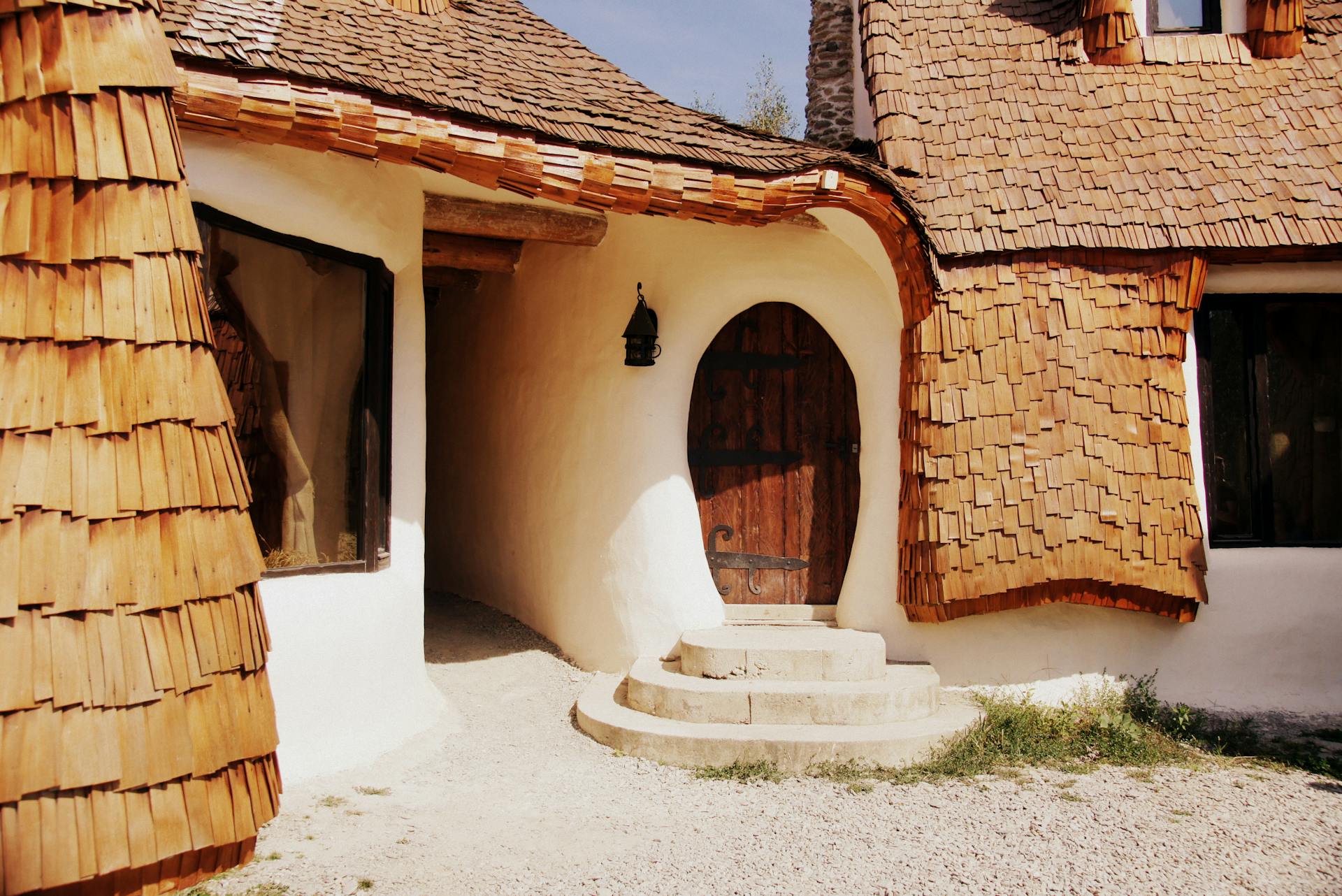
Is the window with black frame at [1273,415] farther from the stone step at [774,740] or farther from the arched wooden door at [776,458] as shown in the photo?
the stone step at [774,740]

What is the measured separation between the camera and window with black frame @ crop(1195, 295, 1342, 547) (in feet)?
19.5

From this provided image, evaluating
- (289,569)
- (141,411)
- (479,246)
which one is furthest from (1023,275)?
(141,411)

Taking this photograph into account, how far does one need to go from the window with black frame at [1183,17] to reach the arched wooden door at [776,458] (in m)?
3.08

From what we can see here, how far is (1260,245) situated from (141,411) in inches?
217

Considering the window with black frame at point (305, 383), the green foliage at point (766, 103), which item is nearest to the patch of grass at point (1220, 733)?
the window with black frame at point (305, 383)

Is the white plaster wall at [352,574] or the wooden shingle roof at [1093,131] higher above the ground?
the wooden shingle roof at [1093,131]

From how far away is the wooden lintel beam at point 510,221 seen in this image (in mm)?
5582

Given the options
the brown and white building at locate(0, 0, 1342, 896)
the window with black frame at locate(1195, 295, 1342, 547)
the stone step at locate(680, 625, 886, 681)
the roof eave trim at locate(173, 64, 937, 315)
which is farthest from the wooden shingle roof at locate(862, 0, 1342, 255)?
the stone step at locate(680, 625, 886, 681)

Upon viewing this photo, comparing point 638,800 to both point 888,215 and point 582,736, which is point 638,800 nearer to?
point 582,736

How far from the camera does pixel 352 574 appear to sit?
4.89 m

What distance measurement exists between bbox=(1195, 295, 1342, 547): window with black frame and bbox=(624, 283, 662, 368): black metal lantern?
3.17 metres

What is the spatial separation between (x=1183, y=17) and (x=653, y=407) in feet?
14.4

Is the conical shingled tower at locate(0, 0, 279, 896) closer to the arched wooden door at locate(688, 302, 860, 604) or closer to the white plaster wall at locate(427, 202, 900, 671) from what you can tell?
the white plaster wall at locate(427, 202, 900, 671)

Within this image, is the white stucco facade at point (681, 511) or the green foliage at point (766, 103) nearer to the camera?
the white stucco facade at point (681, 511)
